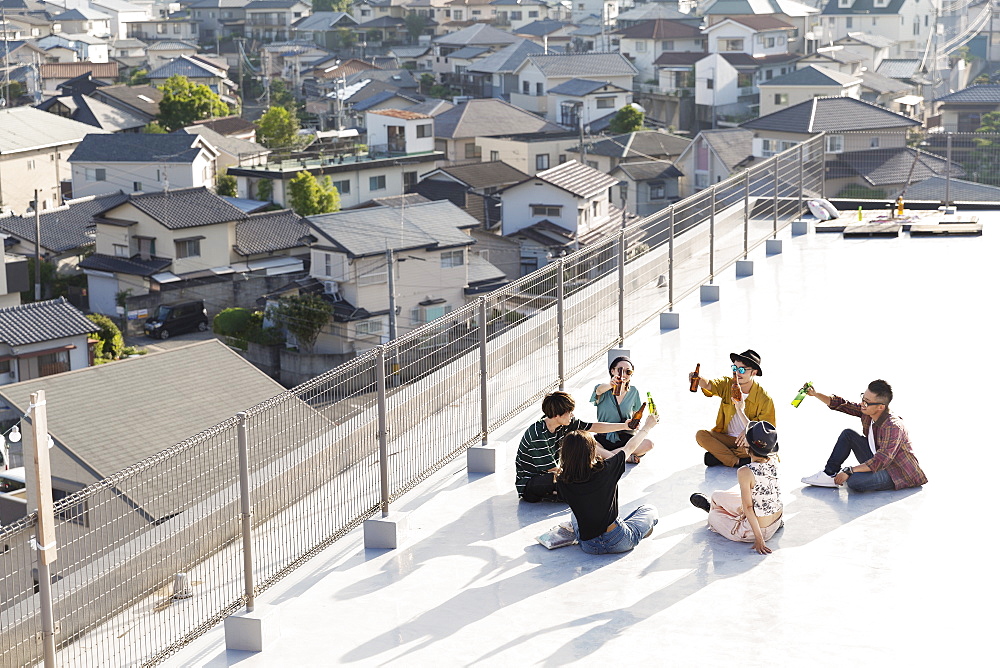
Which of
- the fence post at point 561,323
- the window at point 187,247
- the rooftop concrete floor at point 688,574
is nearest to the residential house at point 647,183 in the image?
the window at point 187,247

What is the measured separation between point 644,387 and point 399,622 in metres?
2.94

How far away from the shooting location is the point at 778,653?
3.98m

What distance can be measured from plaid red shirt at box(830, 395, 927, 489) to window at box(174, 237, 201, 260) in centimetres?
3011

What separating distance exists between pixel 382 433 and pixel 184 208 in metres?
30.5

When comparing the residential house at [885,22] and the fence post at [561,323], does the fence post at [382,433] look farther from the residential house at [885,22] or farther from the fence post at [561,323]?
the residential house at [885,22]

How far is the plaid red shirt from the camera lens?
5.17 meters

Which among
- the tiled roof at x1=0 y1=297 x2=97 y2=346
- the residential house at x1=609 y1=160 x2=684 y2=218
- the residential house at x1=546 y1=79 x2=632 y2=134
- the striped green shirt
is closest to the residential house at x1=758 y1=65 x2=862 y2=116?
the residential house at x1=546 y1=79 x2=632 y2=134

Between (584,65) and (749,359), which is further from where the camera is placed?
(584,65)

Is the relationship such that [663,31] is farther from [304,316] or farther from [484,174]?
[304,316]

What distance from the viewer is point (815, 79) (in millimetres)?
46375

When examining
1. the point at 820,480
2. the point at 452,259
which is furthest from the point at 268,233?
the point at 820,480

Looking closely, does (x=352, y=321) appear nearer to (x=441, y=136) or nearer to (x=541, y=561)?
(x=441, y=136)

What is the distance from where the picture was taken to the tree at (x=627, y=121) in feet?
157

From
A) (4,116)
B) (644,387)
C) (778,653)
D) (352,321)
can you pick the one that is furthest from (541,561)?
(4,116)
